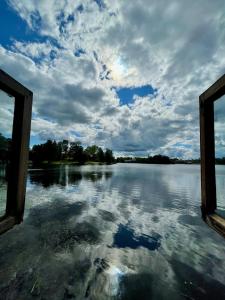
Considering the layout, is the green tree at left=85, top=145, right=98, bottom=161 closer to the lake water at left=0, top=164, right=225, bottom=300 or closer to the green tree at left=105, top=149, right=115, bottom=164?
the green tree at left=105, top=149, right=115, bottom=164

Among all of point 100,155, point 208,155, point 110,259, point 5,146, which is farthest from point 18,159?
point 100,155

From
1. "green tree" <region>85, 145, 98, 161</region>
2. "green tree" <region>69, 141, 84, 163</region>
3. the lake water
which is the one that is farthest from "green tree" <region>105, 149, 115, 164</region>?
the lake water

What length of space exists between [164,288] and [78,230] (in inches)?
175

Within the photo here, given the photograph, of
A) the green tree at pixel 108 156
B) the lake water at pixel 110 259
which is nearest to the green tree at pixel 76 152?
the green tree at pixel 108 156

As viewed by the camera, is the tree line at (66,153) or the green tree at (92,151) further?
the green tree at (92,151)

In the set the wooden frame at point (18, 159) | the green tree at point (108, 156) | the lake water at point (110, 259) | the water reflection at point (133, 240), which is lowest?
the water reflection at point (133, 240)

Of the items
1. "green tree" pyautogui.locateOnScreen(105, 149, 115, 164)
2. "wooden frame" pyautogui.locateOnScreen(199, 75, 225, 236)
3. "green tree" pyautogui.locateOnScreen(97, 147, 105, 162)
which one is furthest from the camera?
"green tree" pyautogui.locateOnScreen(105, 149, 115, 164)

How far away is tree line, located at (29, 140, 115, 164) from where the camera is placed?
95875mm

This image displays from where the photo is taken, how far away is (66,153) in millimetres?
123938

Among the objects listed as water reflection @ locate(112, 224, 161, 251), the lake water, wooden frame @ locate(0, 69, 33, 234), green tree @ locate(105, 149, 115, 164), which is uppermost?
green tree @ locate(105, 149, 115, 164)

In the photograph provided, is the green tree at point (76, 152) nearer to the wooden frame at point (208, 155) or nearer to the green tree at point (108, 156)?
the green tree at point (108, 156)

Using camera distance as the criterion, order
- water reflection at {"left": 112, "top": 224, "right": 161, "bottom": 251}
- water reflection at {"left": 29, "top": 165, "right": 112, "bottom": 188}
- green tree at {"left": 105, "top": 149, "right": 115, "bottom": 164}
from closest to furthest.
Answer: water reflection at {"left": 112, "top": 224, "right": 161, "bottom": 251}, water reflection at {"left": 29, "top": 165, "right": 112, "bottom": 188}, green tree at {"left": 105, "top": 149, "right": 115, "bottom": 164}

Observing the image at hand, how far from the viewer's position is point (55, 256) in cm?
530

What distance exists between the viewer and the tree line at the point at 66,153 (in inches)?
3775
